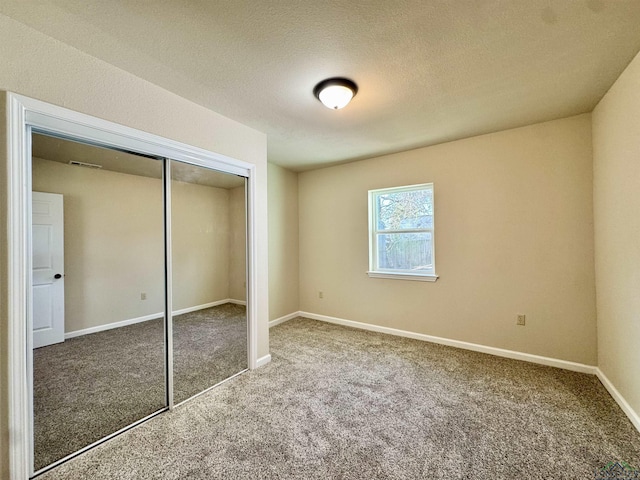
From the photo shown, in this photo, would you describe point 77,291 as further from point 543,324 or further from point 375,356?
point 543,324

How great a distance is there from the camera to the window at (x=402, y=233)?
11.5 feet

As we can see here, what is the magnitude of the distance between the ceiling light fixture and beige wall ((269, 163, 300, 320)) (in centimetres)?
220

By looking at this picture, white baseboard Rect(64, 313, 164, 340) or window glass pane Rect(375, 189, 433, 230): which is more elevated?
window glass pane Rect(375, 189, 433, 230)

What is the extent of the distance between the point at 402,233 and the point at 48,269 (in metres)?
3.68

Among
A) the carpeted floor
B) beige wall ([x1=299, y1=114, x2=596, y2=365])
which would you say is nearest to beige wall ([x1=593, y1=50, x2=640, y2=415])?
beige wall ([x1=299, y1=114, x2=596, y2=365])

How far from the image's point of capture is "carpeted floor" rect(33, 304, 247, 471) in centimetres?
178

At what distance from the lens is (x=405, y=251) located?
12.1 feet

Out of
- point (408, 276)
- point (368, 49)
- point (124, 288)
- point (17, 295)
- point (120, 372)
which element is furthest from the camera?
point (408, 276)

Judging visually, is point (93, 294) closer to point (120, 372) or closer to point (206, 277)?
point (120, 372)

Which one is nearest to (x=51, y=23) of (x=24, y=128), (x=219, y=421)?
(x=24, y=128)

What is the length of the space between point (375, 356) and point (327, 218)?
2.18 meters

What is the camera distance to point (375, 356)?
3039mm

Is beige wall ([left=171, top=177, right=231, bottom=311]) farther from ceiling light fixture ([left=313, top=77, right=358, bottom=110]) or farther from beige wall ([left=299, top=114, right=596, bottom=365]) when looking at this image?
beige wall ([left=299, top=114, right=596, bottom=365])

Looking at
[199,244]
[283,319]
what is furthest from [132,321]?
[283,319]
